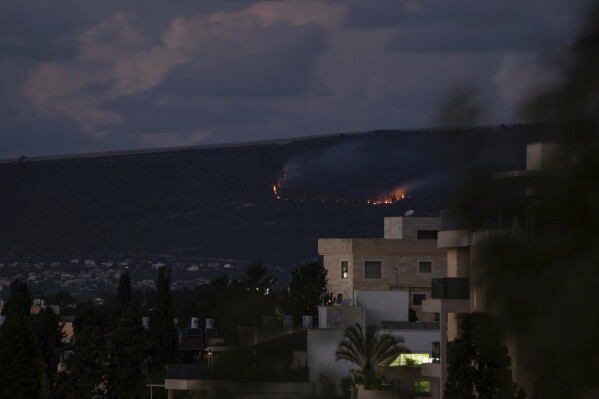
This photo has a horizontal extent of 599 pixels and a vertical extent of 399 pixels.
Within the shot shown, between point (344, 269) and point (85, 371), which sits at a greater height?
point (344, 269)

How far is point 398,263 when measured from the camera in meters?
78.3

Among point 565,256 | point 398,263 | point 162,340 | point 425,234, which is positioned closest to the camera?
point 565,256

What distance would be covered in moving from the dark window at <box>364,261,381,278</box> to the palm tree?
1001 inches

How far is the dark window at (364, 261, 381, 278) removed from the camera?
258ft

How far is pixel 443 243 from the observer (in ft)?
131

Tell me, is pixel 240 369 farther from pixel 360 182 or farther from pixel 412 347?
pixel 360 182

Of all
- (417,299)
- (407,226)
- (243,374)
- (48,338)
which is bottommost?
(243,374)

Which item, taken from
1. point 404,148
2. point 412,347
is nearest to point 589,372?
point 412,347

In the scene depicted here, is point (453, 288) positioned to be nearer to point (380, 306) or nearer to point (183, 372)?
point (183, 372)

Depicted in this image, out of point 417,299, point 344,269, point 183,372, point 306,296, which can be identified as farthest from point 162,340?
point 183,372

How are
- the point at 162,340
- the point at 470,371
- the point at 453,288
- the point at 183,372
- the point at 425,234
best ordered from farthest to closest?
the point at 425,234
the point at 162,340
the point at 183,372
the point at 453,288
the point at 470,371

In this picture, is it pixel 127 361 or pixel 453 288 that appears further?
pixel 127 361

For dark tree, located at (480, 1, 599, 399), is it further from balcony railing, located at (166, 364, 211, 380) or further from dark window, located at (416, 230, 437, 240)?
dark window, located at (416, 230, 437, 240)

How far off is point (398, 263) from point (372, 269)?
128 centimetres
